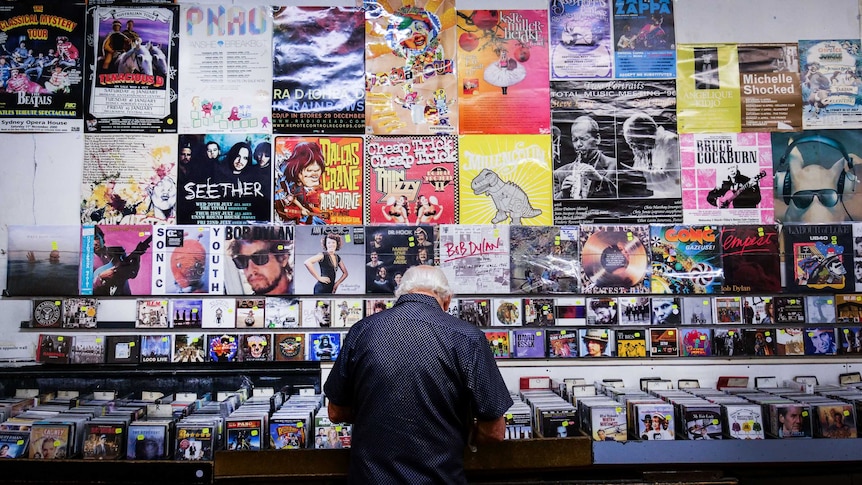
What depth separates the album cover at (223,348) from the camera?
385 centimetres

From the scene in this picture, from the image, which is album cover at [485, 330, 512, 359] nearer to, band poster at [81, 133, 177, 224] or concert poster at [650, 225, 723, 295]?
concert poster at [650, 225, 723, 295]

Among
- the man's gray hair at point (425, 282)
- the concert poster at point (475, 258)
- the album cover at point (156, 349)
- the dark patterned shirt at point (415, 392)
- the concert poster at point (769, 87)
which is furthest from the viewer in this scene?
the concert poster at point (769, 87)

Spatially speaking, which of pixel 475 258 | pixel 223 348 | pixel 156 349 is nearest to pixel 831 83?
pixel 475 258

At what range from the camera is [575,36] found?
13.4 ft

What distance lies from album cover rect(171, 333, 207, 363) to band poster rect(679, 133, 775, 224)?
3.32 meters

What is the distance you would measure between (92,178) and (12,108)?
0.72 meters

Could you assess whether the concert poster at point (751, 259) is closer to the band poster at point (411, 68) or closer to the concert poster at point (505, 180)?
the concert poster at point (505, 180)

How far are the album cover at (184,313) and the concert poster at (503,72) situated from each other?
6.94 ft

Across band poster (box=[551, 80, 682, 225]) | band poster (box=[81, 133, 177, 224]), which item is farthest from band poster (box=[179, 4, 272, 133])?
band poster (box=[551, 80, 682, 225])

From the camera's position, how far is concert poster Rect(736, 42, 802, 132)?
13.3 feet

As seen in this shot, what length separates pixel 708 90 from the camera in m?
4.09

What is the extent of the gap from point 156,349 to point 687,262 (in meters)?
3.54

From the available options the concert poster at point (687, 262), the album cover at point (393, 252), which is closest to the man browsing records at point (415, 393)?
the album cover at point (393, 252)

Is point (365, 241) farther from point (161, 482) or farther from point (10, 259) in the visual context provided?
point (10, 259)
